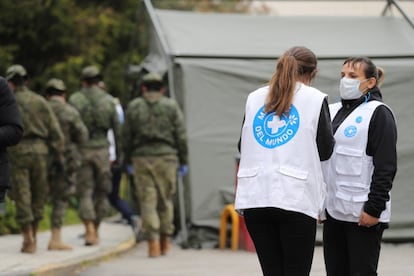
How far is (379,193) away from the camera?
5.89m

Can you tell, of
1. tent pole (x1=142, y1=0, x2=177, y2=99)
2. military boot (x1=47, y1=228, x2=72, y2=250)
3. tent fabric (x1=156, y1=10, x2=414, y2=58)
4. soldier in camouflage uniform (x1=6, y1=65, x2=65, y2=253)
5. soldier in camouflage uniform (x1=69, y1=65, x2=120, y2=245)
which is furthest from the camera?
tent fabric (x1=156, y1=10, x2=414, y2=58)

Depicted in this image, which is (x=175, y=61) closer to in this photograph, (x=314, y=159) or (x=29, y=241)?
(x=29, y=241)

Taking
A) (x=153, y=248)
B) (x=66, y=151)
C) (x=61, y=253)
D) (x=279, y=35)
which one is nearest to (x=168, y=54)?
(x=279, y=35)

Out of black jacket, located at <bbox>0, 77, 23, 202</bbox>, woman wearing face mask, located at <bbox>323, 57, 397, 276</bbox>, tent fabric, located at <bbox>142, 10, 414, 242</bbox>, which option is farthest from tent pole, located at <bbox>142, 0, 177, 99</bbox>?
woman wearing face mask, located at <bbox>323, 57, 397, 276</bbox>

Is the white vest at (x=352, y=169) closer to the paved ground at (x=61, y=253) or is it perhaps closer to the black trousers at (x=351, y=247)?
the black trousers at (x=351, y=247)

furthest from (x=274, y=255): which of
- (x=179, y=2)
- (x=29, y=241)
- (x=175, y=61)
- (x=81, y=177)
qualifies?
(x=179, y=2)

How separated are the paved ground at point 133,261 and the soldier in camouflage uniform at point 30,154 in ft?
1.49

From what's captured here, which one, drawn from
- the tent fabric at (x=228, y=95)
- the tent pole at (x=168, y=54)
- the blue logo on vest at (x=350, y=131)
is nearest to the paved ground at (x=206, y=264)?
the tent fabric at (x=228, y=95)

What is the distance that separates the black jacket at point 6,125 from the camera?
7.56m

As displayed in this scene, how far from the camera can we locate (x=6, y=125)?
7688mm

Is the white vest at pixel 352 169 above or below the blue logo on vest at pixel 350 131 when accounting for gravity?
below

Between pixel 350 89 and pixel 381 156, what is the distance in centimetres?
50

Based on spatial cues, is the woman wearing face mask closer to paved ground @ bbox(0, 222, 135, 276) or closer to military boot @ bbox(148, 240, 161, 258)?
paved ground @ bbox(0, 222, 135, 276)

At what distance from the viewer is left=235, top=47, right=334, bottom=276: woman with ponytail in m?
5.42
